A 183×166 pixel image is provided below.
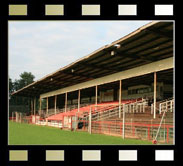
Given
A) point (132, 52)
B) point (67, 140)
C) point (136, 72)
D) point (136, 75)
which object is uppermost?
point (132, 52)

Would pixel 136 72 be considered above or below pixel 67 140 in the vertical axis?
above

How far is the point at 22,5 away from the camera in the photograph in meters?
5.51

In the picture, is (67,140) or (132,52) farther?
(132,52)

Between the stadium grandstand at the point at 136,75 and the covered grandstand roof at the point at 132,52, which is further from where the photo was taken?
the stadium grandstand at the point at 136,75

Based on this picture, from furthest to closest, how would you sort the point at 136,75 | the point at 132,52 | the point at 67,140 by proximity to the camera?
the point at 136,75, the point at 132,52, the point at 67,140

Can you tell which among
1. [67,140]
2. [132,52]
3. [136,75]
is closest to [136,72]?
[136,75]

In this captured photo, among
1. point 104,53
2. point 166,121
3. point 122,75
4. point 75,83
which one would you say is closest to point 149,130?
point 166,121

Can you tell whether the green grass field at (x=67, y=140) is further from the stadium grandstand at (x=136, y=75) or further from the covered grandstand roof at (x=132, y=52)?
the covered grandstand roof at (x=132, y=52)

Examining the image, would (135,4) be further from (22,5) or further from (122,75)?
(122,75)

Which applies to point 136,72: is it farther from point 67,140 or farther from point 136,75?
point 67,140

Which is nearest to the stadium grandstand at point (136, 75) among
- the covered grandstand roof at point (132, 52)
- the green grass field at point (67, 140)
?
the covered grandstand roof at point (132, 52)

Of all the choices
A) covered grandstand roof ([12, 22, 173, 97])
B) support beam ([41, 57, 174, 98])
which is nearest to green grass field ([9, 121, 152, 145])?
covered grandstand roof ([12, 22, 173, 97])

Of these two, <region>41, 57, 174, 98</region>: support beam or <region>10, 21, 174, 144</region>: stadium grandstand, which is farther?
→ <region>41, 57, 174, 98</region>: support beam

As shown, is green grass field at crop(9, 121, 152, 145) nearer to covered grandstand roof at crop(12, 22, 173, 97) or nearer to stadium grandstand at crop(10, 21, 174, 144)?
stadium grandstand at crop(10, 21, 174, 144)
